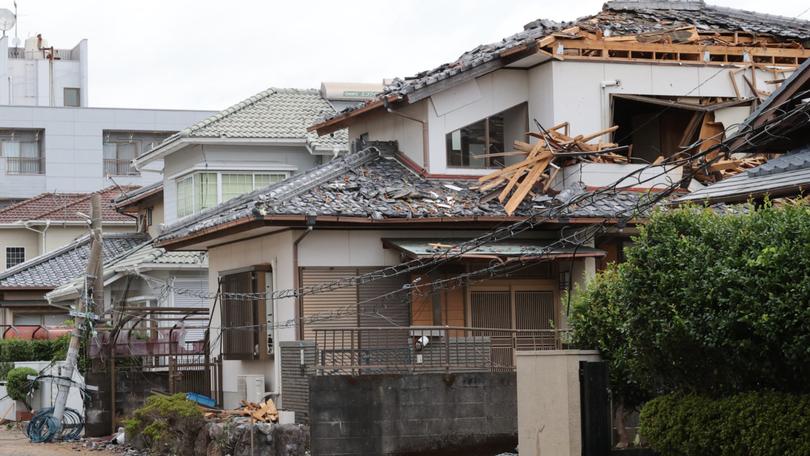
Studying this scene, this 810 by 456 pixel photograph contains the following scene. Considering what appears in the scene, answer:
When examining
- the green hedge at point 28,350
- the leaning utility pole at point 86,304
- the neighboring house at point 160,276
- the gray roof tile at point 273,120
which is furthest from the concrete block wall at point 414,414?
the green hedge at point 28,350

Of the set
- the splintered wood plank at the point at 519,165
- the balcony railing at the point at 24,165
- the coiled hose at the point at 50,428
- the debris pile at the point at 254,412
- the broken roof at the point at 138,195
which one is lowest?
the coiled hose at the point at 50,428

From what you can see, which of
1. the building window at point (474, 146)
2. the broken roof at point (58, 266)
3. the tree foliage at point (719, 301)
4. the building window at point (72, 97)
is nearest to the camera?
the tree foliage at point (719, 301)

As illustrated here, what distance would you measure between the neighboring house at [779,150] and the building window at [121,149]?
52.1 m

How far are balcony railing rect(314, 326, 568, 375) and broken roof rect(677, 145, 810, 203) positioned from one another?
3.70 m

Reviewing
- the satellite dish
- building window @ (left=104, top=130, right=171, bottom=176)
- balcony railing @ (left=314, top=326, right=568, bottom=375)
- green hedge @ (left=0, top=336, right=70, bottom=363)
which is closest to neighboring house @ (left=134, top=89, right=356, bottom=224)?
green hedge @ (left=0, top=336, right=70, bottom=363)

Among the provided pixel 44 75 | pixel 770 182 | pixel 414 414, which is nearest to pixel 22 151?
pixel 44 75

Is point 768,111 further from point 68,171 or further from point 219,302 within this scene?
point 68,171

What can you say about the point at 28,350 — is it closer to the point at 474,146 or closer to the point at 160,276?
the point at 160,276

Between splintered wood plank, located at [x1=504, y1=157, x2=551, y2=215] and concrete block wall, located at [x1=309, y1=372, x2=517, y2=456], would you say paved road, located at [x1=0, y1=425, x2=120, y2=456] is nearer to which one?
concrete block wall, located at [x1=309, y1=372, x2=517, y2=456]

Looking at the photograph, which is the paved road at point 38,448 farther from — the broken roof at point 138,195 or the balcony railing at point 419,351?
the broken roof at point 138,195

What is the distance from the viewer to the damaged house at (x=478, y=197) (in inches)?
965

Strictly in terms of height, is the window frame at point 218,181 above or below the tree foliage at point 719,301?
above

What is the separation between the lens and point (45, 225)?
54.1 m

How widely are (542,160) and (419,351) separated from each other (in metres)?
6.25
